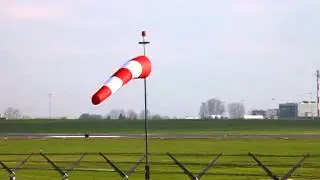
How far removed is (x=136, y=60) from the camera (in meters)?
12.2

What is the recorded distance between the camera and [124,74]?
1132cm

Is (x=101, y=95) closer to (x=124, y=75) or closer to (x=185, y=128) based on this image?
(x=124, y=75)

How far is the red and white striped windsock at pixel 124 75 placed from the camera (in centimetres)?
1069

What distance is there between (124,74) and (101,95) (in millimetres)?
865

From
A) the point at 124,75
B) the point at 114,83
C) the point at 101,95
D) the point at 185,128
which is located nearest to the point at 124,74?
the point at 124,75

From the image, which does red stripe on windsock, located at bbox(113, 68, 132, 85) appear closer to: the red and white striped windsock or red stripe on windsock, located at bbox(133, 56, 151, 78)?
the red and white striped windsock

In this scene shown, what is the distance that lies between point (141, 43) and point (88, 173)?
53.6 feet

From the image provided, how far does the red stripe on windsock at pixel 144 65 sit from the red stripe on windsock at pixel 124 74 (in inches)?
26.3

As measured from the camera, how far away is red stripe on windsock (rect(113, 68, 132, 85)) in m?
11.2

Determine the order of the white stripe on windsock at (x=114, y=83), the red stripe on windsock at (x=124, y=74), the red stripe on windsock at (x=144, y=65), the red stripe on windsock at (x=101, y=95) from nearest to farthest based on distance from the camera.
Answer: the red stripe on windsock at (x=101, y=95)
the white stripe on windsock at (x=114, y=83)
the red stripe on windsock at (x=124, y=74)
the red stripe on windsock at (x=144, y=65)

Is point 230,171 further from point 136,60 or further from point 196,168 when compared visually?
point 136,60

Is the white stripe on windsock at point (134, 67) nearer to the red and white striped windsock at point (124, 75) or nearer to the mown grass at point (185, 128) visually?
the red and white striped windsock at point (124, 75)

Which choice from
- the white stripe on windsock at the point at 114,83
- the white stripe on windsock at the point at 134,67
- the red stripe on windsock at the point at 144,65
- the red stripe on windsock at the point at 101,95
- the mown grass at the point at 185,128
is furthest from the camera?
the mown grass at the point at 185,128

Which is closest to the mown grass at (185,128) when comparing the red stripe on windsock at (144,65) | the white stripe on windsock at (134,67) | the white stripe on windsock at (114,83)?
the red stripe on windsock at (144,65)
